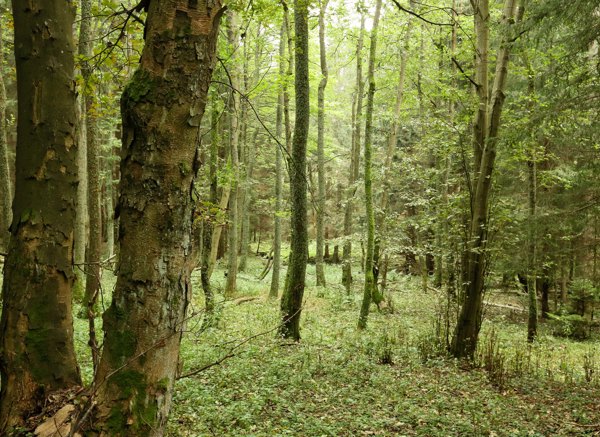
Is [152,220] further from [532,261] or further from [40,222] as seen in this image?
[532,261]

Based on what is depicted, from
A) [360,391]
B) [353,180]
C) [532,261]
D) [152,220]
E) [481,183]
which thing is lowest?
[360,391]

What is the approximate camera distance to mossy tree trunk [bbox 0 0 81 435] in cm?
277

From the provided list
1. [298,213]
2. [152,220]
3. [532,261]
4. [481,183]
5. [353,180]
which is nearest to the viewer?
[152,220]

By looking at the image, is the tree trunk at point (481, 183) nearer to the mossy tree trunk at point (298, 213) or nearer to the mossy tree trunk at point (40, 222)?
the mossy tree trunk at point (298, 213)

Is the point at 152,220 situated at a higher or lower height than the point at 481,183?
lower

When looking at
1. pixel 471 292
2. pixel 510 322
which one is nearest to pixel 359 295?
pixel 510 322

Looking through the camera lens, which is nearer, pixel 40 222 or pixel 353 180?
pixel 40 222

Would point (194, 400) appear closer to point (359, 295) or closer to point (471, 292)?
point (471, 292)

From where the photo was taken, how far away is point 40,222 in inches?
114

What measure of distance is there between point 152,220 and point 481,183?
6923 mm

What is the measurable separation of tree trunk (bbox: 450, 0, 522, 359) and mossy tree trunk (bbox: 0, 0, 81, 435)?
21.3ft

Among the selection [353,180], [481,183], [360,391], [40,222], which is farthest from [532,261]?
[40,222]

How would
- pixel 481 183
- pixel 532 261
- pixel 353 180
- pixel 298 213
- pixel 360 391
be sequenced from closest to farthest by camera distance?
pixel 360 391, pixel 481 183, pixel 298 213, pixel 532 261, pixel 353 180

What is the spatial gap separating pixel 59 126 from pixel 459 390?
592cm
